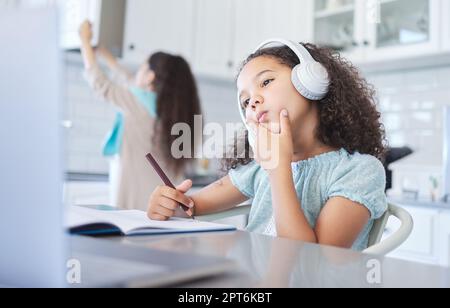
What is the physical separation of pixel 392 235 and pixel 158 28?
228cm

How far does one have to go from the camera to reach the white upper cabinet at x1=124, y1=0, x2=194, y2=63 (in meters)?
2.70

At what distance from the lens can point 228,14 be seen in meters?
3.20

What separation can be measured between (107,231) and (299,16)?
275 cm

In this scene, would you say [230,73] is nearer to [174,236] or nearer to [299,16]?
[299,16]

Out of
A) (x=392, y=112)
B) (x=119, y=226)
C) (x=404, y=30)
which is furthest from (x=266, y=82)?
(x=392, y=112)

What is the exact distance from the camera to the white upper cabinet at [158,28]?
2.70 m

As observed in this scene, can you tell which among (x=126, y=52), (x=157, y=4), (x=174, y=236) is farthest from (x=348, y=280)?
(x=157, y=4)

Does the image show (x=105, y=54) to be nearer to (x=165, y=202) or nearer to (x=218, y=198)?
Result: (x=218, y=198)

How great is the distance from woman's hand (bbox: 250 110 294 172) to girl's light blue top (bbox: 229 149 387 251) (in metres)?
0.12

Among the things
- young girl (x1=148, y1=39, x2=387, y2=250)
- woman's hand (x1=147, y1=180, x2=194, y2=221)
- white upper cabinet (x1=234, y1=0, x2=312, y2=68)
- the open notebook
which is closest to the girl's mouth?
young girl (x1=148, y1=39, x2=387, y2=250)

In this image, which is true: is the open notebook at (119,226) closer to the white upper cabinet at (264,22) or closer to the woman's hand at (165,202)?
the woman's hand at (165,202)

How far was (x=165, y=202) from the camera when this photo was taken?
2.88 feet

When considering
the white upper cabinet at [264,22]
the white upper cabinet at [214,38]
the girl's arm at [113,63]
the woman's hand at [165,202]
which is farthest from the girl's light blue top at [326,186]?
the white upper cabinet at [264,22]

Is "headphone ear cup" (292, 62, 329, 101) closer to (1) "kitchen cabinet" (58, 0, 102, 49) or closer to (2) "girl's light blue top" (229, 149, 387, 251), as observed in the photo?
(2) "girl's light blue top" (229, 149, 387, 251)
